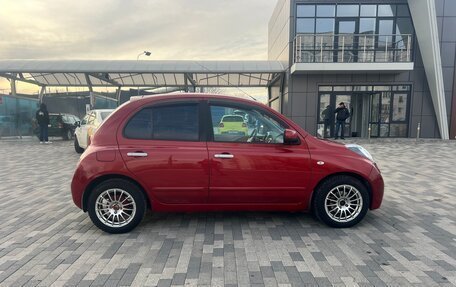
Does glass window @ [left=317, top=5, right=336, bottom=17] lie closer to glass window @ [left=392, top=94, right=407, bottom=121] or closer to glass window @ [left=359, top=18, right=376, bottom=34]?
glass window @ [left=359, top=18, right=376, bottom=34]

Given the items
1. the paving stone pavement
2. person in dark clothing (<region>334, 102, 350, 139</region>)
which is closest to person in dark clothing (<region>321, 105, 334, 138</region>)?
person in dark clothing (<region>334, 102, 350, 139</region>)

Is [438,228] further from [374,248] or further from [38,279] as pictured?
[38,279]

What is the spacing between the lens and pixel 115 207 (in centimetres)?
408

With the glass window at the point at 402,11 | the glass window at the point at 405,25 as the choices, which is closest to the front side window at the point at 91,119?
the glass window at the point at 405,25

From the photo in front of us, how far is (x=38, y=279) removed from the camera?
2.99 m

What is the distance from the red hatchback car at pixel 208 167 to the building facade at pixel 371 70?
12.4m

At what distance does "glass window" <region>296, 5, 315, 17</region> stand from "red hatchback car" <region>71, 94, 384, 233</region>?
1449 centimetres

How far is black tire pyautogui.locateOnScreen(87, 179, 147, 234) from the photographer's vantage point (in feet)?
13.1

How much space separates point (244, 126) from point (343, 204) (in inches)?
67.0

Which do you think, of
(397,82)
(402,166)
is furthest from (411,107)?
(402,166)

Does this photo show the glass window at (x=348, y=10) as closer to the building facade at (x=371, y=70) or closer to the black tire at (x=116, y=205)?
the building facade at (x=371, y=70)

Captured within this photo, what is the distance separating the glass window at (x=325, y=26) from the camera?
16766mm

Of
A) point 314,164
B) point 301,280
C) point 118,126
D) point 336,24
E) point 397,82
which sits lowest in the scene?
point 301,280

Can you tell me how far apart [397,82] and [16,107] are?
21.2 m
